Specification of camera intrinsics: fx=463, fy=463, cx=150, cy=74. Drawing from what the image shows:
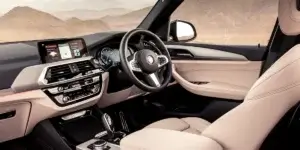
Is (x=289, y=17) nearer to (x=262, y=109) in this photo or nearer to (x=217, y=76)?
(x=262, y=109)

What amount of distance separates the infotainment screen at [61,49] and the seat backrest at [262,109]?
975 millimetres

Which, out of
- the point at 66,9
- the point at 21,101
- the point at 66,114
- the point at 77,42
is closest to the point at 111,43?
the point at 77,42

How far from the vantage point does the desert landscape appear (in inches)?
120

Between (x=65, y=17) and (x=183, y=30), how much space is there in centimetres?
97

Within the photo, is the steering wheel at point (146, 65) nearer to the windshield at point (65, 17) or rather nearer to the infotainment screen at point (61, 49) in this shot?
the infotainment screen at point (61, 49)

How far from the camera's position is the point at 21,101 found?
7.04 feet

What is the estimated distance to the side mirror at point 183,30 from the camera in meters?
3.06

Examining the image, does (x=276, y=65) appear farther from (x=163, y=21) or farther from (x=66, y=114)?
(x=163, y=21)

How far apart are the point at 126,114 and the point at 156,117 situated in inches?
9.0

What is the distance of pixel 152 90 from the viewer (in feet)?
7.52

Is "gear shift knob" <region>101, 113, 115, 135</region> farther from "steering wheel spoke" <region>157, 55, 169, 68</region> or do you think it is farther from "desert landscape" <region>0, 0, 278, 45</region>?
"desert landscape" <region>0, 0, 278, 45</region>

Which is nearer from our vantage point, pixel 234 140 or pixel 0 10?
pixel 234 140

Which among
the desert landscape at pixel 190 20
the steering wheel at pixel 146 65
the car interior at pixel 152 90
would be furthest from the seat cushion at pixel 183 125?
the desert landscape at pixel 190 20

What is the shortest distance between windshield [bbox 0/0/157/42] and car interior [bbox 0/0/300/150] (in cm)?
33
